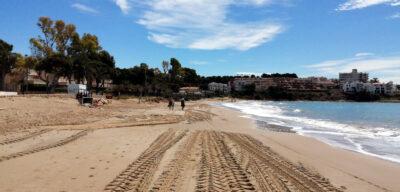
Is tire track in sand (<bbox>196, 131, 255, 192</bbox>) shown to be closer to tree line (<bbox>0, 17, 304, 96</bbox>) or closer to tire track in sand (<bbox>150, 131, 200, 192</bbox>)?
tire track in sand (<bbox>150, 131, 200, 192</bbox>)

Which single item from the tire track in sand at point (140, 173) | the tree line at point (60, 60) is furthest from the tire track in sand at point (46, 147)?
the tree line at point (60, 60)

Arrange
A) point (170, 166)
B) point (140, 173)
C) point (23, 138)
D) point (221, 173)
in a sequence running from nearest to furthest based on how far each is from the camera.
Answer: point (140, 173) < point (221, 173) < point (170, 166) < point (23, 138)

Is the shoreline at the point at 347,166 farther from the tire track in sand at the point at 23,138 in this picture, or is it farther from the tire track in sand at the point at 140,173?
the tire track in sand at the point at 23,138

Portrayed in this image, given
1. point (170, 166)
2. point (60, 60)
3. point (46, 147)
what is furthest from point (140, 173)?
point (60, 60)

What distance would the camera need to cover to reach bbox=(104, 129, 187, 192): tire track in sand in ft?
23.5

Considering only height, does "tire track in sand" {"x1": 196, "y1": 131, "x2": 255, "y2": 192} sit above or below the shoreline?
above

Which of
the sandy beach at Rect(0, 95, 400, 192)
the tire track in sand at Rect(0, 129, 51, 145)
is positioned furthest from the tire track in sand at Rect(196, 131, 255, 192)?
the tire track in sand at Rect(0, 129, 51, 145)

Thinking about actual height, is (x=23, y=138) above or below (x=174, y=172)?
above

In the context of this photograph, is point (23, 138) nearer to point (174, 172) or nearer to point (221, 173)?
point (174, 172)

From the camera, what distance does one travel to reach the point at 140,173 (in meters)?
8.41

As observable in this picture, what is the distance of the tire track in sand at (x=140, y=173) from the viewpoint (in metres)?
7.17

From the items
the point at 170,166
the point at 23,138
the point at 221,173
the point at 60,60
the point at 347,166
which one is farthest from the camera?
the point at 60,60

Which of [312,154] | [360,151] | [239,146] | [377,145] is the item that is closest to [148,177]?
[239,146]

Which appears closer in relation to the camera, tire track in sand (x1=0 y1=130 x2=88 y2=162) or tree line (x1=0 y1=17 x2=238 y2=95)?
tire track in sand (x1=0 y1=130 x2=88 y2=162)
